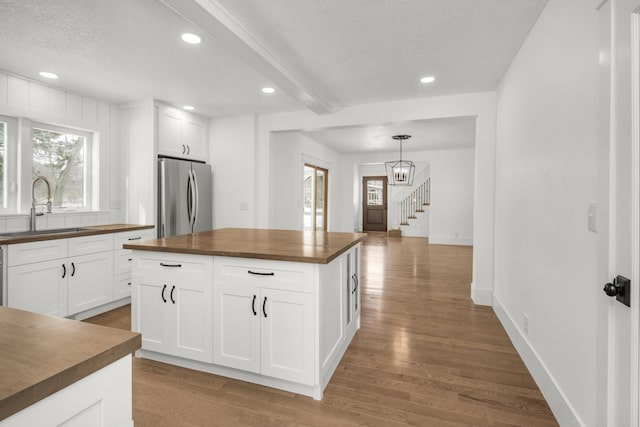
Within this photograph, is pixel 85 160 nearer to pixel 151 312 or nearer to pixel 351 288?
pixel 151 312

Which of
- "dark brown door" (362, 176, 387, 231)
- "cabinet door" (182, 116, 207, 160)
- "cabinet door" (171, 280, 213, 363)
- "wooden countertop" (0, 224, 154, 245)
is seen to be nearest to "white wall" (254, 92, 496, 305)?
"cabinet door" (182, 116, 207, 160)

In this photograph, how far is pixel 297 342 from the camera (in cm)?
199

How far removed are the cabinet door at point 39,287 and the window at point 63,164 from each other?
1.02m

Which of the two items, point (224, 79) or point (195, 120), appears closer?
point (224, 79)

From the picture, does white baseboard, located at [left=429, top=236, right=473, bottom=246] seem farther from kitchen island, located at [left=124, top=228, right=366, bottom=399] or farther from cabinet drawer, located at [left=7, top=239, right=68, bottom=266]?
cabinet drawer, located at [left=7, top=239, right=68, bottom=266]

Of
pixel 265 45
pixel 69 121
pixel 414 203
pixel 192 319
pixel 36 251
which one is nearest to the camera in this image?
pixel 192 319

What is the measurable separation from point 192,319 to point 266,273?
0.67 meters

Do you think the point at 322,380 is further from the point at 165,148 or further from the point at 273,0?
the point at 165,148

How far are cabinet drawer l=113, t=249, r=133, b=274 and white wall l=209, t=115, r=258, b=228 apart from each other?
1496 millimetres

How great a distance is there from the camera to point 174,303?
2250 mm

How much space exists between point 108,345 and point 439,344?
2655 millimetres

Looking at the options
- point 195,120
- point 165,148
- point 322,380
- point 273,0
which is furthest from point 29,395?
point 195,120

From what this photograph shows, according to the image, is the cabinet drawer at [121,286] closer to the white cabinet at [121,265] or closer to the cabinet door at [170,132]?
the white cabinet at [121,265]

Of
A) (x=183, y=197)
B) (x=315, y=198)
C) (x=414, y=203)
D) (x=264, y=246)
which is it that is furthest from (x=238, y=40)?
(x=414, y=203)
